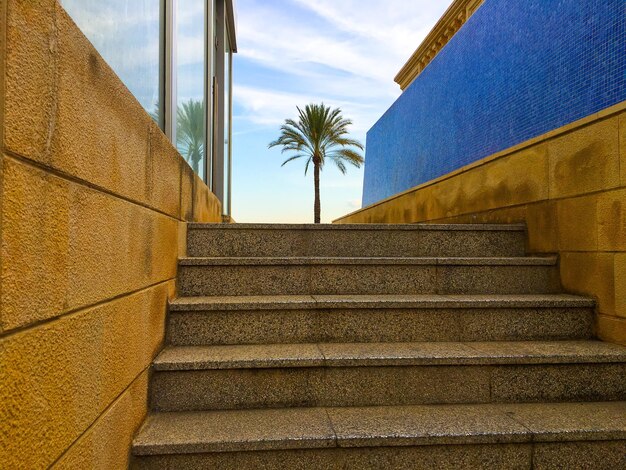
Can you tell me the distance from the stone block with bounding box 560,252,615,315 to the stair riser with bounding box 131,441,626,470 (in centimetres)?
80

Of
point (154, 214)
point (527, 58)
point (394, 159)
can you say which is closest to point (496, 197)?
point (527, 58)

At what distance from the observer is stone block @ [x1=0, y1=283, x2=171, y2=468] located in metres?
0.82

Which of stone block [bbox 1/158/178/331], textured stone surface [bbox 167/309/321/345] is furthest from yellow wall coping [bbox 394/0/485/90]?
stone block [bbox 1/158/178/331]

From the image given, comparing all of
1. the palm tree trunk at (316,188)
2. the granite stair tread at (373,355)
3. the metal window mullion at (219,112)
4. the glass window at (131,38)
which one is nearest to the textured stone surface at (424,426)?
the granite stair tread at (373,355)

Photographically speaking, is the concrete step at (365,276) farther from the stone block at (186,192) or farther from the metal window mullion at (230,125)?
the metal window mullion at (230,125)

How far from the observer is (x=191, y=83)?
11.4 feet

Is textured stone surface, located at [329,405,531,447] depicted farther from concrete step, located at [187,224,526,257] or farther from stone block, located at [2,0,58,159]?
stone block, located at [2,0,58,159]

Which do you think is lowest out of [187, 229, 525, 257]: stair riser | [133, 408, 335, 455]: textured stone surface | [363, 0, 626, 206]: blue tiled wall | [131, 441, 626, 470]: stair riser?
[131, 441, 626, 470]: stair riser

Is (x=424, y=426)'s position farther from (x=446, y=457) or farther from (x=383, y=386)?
(x=383, y=386)

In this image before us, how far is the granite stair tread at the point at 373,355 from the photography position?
1869 mm

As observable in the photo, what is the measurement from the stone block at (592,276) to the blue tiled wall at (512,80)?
96cm

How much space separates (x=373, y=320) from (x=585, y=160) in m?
1.58

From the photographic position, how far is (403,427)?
1688 mm

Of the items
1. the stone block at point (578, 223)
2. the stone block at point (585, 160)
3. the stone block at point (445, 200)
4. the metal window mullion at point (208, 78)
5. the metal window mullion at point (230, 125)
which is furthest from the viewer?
the metal window mullion at point (230, 125)
